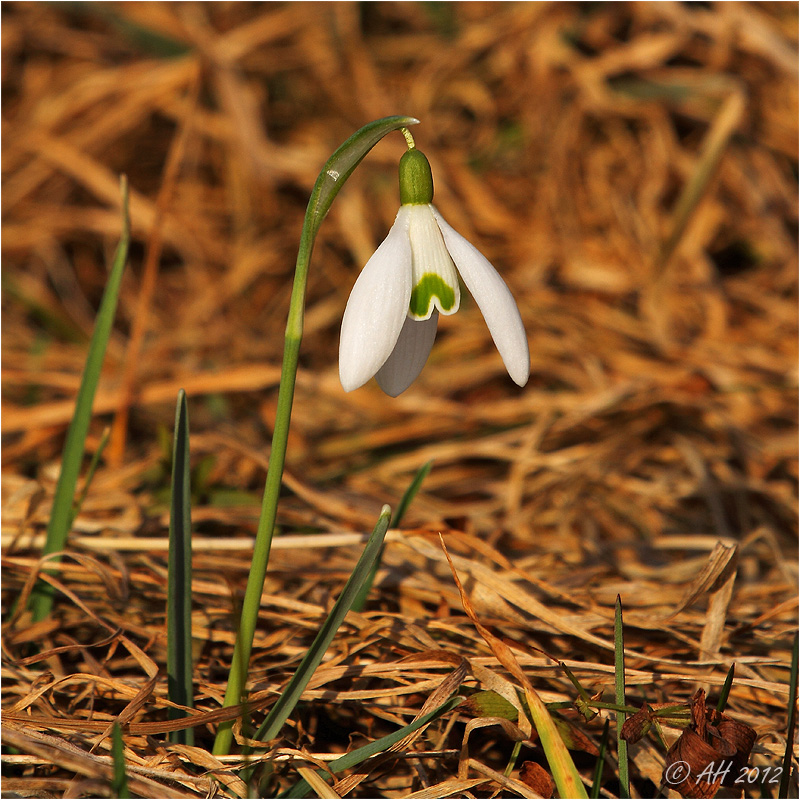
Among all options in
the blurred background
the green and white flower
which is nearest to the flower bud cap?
the green and white flower

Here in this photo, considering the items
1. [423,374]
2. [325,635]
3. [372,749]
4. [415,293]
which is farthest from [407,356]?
[423,374]

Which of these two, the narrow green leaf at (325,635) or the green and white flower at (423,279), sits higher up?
the green and white flower at (423,279)

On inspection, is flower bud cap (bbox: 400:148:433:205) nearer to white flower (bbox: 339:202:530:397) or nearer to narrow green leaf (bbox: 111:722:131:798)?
white flower (bbox: 339:202:530:397)

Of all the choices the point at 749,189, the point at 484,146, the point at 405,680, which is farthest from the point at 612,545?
the point at 484,146

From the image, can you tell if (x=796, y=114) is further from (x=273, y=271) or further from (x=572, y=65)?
(x=273, y=271)

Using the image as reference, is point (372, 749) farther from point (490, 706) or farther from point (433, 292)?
point (433, 292)

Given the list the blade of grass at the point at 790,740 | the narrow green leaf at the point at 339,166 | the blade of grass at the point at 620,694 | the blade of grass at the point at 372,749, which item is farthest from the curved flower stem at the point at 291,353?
Result: the blade of grass at the point at 790,740

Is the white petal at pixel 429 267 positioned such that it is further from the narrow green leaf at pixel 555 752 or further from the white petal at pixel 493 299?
the narrow green leaf at pixel 555 752
